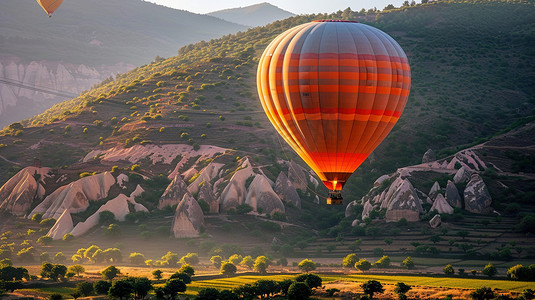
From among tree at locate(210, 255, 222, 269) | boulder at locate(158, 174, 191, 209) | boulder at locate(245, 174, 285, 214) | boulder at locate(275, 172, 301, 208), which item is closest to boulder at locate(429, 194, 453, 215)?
boulder at locate(275, 172, 301, 208)

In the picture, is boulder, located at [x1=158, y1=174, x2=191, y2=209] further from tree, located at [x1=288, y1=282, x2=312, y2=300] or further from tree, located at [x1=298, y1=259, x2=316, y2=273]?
tree, located at [x1=288, y1=282, x2=312, y2=300]

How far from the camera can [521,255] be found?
282ft

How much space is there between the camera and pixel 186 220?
9919 centimetres

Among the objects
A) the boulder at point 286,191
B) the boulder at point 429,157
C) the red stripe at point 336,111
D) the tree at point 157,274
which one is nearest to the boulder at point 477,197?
the boulder at point 429,157

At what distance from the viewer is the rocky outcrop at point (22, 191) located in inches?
4363

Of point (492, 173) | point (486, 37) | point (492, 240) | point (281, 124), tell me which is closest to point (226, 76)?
point (486, 37)

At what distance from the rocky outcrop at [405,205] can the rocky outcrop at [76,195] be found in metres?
38.9

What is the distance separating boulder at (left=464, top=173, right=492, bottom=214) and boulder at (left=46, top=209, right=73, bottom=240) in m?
49.3

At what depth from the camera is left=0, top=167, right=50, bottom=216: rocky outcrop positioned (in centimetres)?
11081

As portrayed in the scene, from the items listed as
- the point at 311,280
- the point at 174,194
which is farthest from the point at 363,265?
the point at 174,194

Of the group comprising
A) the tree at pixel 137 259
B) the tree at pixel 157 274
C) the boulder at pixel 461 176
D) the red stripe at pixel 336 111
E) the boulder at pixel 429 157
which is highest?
the red stripe at pixel 336 111

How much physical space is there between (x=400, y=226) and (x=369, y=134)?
4361 centimetres

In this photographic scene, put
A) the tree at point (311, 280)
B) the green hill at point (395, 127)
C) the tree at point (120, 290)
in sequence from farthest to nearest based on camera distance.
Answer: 1. the green hill at point (395, 127)
2. the tree at point (311, 280)
3. the tree at point (120, 290)

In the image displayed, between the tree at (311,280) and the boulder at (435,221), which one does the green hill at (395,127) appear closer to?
the boulder at (435,221)
